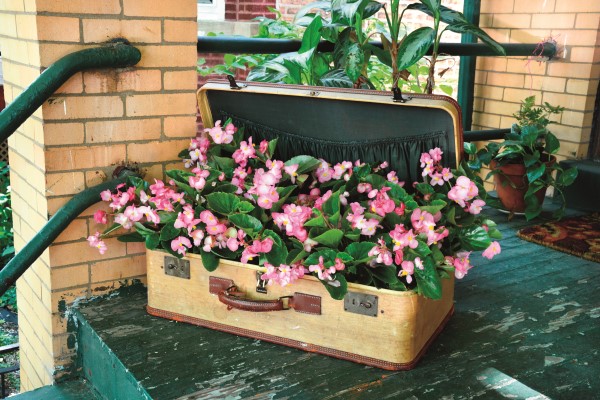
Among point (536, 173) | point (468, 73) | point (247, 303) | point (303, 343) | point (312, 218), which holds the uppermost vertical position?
point (468, 73)

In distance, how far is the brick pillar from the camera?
1.88 metres

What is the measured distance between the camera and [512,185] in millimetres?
3000

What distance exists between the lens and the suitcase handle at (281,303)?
1694 mm

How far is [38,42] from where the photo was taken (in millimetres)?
1818

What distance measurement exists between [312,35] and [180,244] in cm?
104

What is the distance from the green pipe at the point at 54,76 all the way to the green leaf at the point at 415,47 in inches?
35.1

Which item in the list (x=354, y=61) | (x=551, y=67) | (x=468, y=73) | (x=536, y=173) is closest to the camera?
(x=354, y=61)

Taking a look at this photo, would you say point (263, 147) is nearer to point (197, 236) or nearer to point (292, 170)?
point (292, 170)

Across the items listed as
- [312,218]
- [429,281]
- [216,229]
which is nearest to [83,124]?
[216,229]

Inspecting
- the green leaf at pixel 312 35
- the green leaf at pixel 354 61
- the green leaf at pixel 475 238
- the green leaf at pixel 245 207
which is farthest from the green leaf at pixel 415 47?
the green leaf at pixel 245 207

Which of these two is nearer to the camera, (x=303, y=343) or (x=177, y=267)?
(x=303, y=343)

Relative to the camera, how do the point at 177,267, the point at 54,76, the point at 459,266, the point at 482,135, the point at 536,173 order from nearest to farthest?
the point at 459,266 → the point at 54,76 → the point at 177,267 → the point at 536,173 → the point at 482,135

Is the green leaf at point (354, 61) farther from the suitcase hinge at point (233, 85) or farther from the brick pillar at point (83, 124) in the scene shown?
the brick pillar at point (83, 124)

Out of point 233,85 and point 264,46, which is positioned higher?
point 264,46
